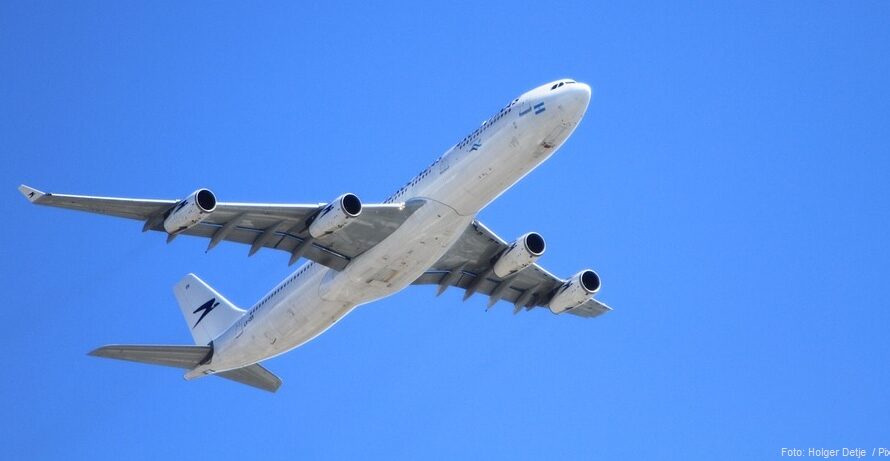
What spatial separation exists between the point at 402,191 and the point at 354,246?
2.65 metres

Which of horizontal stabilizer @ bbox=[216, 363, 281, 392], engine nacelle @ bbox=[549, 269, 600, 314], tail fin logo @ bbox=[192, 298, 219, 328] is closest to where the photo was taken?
engine nacelle @ bbox=[549, 269, 600, 314]

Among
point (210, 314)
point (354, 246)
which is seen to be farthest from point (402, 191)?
point (210, 314)

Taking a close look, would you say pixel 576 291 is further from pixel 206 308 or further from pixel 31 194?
pixel 31 194

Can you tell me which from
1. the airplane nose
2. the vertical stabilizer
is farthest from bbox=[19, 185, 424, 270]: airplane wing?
the vertical stabilizer

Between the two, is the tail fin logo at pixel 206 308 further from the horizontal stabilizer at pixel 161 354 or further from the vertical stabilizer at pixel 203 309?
the horizontal stabilizer at pixel 161 354

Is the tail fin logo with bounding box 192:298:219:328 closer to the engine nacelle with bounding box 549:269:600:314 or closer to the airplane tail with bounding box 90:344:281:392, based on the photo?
the airplane tail with bounding box 90:344:281:392

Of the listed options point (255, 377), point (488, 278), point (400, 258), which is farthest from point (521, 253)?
point (255, 377)

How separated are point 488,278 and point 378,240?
8662mm

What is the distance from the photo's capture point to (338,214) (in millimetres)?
45906

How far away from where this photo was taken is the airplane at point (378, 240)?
4484cm

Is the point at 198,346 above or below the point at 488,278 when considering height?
below

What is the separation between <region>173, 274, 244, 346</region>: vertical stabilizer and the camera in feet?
190

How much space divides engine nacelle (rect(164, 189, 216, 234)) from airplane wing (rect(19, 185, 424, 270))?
51cm

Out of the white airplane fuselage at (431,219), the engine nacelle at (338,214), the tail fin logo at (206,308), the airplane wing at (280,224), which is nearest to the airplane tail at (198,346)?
the tail fin logo at (206,308)
